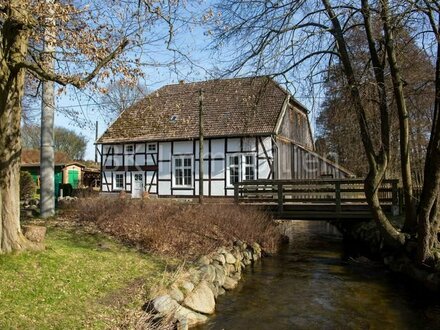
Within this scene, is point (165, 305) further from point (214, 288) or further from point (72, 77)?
point (72, 77)

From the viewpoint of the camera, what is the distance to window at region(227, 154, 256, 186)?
2173 centimetres

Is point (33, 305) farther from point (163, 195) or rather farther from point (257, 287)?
point (163, 195)

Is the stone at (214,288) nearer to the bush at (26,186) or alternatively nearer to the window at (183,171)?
the window at (183,171)

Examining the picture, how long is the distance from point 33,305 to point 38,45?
6.04m

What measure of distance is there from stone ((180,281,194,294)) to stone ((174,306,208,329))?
458mm

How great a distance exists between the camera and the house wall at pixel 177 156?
21469mm

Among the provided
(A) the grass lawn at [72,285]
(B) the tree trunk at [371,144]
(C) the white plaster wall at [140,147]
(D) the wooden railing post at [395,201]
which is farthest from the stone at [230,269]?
(C) the white plaster wall at [140,147]

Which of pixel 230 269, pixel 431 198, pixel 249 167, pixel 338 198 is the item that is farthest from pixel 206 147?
pixel 431 198

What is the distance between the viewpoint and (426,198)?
353 inches

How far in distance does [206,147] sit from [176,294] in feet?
52.5

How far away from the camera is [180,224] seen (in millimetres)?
11531

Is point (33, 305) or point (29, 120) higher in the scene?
point (29, 120)

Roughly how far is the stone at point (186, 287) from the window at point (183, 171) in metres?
15.7

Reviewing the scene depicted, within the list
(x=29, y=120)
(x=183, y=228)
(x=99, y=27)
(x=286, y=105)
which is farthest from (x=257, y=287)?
(x=286, y=105)
